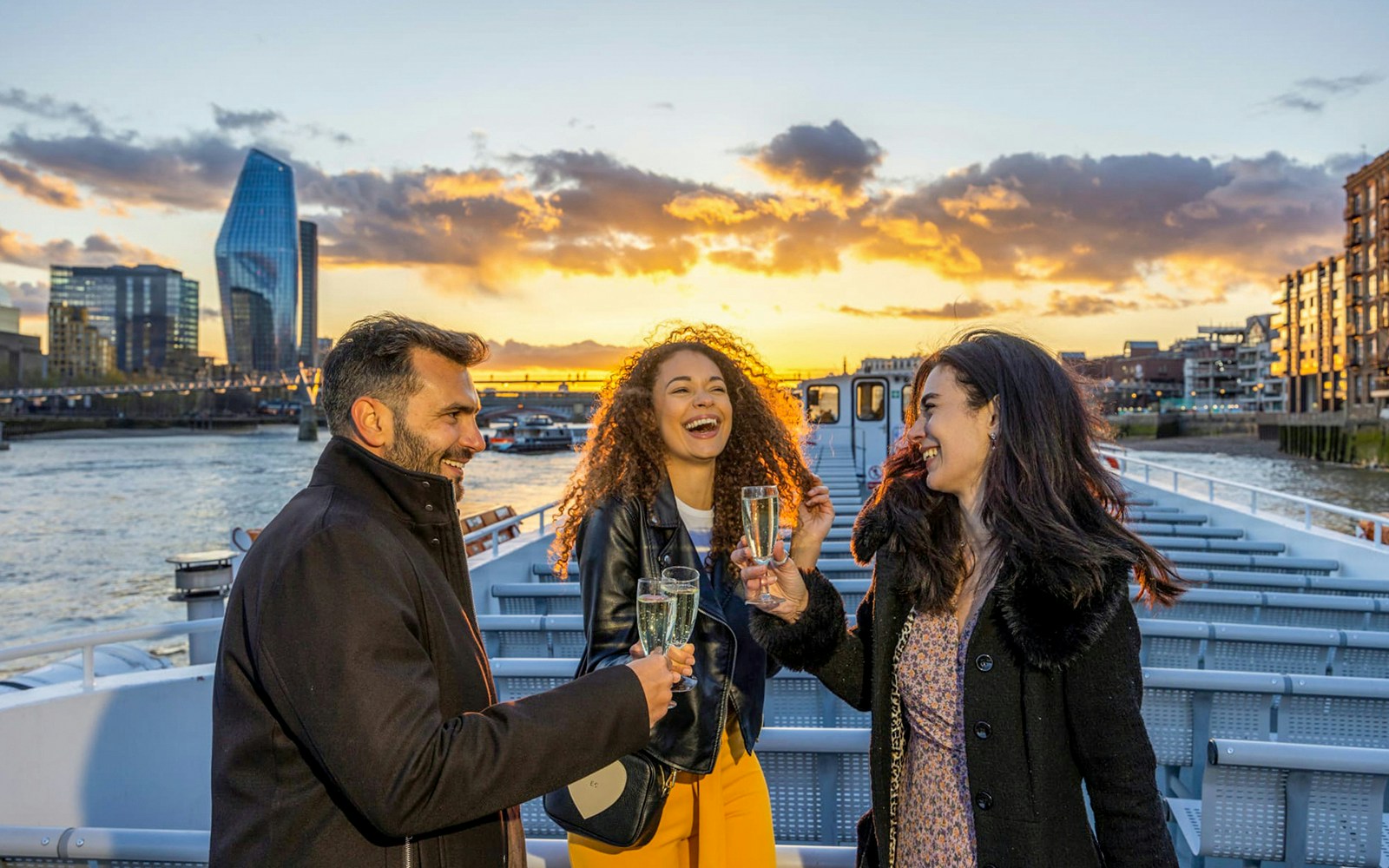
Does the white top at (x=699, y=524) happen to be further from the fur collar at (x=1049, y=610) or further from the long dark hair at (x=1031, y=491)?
the fur collar at (x=1049, y=610)

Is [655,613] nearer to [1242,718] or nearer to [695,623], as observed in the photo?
[695,623]

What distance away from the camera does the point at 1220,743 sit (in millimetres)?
2098

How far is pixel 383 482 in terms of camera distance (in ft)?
4.89

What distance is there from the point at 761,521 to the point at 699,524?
0.54m

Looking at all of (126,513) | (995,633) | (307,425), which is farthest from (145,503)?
(307,425)

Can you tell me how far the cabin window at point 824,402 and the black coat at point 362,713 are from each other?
→ 18.1 metres

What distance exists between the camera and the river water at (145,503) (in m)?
22.6

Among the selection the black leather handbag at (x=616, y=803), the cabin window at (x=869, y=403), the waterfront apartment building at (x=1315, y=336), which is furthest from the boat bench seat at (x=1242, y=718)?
the waterfront apartment building at (x=1315, y=336)

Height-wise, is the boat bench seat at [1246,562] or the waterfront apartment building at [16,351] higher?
the waterfront apartment building at [16,351]

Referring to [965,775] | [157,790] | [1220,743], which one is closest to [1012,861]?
[965,775]

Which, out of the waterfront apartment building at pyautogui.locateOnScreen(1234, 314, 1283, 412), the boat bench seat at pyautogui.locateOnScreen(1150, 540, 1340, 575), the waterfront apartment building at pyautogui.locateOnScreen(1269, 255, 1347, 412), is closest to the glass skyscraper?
the waterfront apartment building at pyautogui.locateOnScreen(1269, 255, 1347, 412)

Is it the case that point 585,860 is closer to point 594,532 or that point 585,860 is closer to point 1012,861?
point 594,532

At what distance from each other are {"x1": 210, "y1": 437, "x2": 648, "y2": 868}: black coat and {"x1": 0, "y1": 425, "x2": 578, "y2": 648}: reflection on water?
16.2m

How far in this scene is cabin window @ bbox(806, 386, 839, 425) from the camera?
19500 mm
